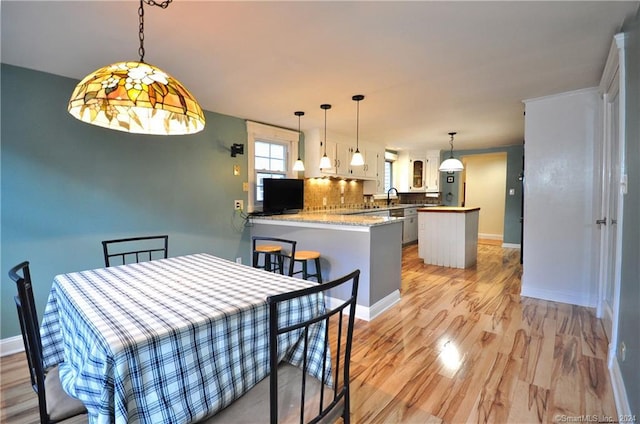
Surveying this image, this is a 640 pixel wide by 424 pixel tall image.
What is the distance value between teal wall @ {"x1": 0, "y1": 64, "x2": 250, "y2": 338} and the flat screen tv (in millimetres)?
773

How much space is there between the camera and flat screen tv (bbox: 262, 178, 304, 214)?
4.19 m

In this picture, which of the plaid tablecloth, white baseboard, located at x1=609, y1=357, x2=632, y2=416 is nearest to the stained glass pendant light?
the plaid tablecloth

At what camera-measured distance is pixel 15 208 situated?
2396mm

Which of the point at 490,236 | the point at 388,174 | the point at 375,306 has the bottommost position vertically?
the point at 375,306

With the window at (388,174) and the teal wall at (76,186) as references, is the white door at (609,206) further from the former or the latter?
the window at (388,174)

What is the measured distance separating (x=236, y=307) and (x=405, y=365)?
4.86 ft

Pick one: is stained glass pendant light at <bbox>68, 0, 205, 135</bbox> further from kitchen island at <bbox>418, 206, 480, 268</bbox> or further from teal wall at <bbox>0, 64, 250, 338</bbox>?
kitchen island at <bbox>418, 206, 480, 268</bbox>

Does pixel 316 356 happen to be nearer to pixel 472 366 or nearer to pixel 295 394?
pixel 295 394

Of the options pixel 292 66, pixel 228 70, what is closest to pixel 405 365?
pixel 292 66

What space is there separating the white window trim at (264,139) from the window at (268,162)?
6 centimetres

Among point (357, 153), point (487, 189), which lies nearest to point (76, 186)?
point (357, 153)

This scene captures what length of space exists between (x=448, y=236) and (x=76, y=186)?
188 inches

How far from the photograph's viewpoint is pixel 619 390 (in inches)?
68.6

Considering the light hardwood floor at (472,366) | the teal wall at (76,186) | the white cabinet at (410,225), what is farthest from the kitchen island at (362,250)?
the white cabinet at (410,225)
